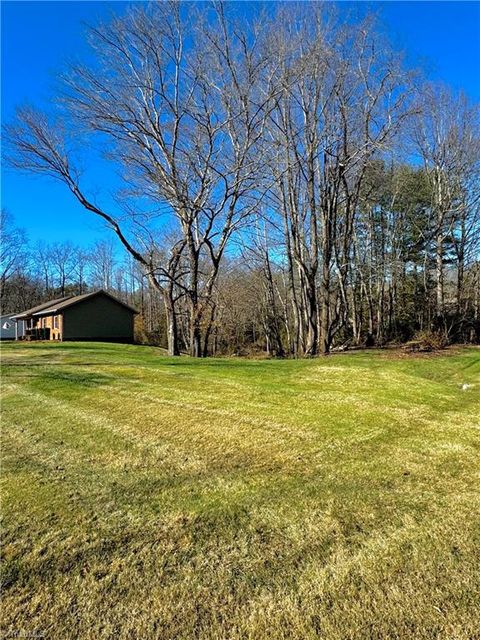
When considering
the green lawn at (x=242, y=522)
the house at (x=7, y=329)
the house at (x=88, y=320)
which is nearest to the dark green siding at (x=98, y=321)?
the house at (x=88, y=320)

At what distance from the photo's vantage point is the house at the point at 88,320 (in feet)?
89.2

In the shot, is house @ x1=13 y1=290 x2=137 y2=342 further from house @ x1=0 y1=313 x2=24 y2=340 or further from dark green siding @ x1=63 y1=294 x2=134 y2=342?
house @ x1=0 y1=313 x2=24 y2=340

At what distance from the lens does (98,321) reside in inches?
1121

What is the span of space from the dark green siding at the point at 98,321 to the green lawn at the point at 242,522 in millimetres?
23902

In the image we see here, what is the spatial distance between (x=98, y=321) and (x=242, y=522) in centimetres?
2817

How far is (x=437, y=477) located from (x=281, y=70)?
1196cm

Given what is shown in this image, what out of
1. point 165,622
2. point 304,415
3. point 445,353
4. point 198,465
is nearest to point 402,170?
point 445,353

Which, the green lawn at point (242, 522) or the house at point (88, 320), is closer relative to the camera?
the green lawn at point (242, 522)

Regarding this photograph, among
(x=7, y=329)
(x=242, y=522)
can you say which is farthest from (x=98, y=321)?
(x=242, y=522)

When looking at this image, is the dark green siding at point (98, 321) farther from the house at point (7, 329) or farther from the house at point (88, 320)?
the house at point (7, 329)

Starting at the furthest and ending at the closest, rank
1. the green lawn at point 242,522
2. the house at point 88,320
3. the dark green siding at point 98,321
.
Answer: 1. the dark green siding at point 98,321
2. the house at point 88,320
3. the green lawn at point 242,522

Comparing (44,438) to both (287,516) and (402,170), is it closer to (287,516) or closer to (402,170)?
(287,516)

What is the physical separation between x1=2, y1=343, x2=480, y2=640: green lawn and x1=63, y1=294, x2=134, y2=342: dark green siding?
23902 mm

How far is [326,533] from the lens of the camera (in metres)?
2.24
